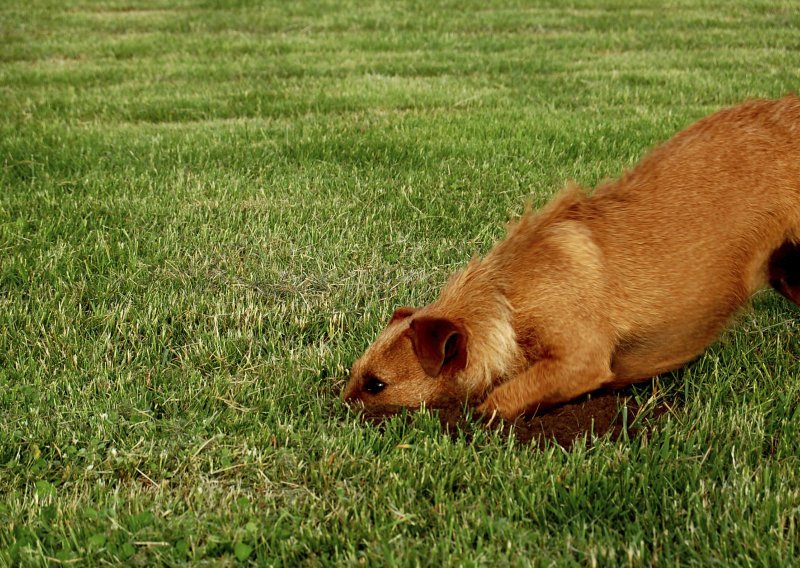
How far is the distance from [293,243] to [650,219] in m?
2.80

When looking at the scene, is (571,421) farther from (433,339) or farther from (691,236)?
(691,236)

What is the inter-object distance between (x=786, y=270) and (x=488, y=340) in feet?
6.12

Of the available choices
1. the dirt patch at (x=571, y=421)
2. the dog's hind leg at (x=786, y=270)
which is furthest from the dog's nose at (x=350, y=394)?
the dog's hind leg at (x=786, y=270)

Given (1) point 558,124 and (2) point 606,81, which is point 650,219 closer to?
(1) point 558,124

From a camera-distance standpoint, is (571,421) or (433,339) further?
(571,421)

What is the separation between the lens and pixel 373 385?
418cm

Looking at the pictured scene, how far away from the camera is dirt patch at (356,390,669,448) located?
12.8 ft

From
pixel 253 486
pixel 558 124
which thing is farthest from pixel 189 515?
pixel 558 124

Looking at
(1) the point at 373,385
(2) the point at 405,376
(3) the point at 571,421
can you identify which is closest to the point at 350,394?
(1) the point at 373,385

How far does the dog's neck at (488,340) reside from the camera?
4078 mm

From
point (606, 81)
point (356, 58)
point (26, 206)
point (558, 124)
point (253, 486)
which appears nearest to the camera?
point (253, 486)

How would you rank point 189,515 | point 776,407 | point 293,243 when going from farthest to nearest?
point 293,243
point 776,407
point 189,515

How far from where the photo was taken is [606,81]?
11.2 metres

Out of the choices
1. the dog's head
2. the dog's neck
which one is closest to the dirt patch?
the dog's head
